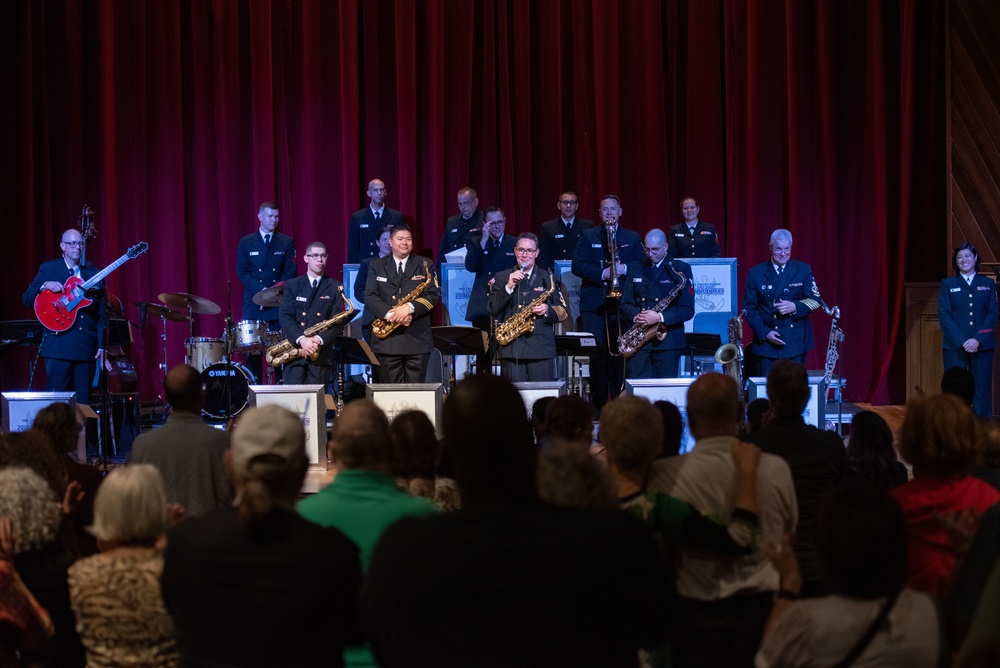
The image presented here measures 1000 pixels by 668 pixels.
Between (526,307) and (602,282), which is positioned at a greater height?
(602,282)

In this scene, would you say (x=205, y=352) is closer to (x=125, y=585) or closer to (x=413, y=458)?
(x=413, y=458)

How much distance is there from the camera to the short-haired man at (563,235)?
1164 cm

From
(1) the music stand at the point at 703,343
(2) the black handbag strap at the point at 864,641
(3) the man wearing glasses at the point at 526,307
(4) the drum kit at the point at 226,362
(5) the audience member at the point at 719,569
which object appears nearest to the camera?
(2) the black handbag strap at the point at 864,641

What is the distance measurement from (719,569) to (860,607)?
82 centimetres

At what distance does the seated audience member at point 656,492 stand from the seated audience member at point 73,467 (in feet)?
5.82

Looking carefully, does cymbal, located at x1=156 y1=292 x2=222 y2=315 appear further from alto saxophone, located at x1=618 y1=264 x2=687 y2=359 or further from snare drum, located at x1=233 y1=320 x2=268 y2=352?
alto saxophone, located at x1=618 y1=264 x2=687 y2=359

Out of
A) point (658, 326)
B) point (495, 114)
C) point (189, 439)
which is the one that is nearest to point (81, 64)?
point (495, 114)

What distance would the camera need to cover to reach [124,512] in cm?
276

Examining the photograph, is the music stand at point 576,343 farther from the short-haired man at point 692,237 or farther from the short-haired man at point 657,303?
the short-haired man at point 692,237

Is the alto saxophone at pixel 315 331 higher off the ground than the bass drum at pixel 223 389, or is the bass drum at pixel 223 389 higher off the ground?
the alto saxophone at pixel 315 331

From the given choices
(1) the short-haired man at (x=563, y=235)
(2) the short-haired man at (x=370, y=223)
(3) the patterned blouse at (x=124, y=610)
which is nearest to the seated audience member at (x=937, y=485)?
(3) the patterned blouse at (x=124, y=610)

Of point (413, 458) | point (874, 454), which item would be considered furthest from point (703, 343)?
point (413, 458)

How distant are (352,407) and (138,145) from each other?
1076cm

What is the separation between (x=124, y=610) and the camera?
274 cm
